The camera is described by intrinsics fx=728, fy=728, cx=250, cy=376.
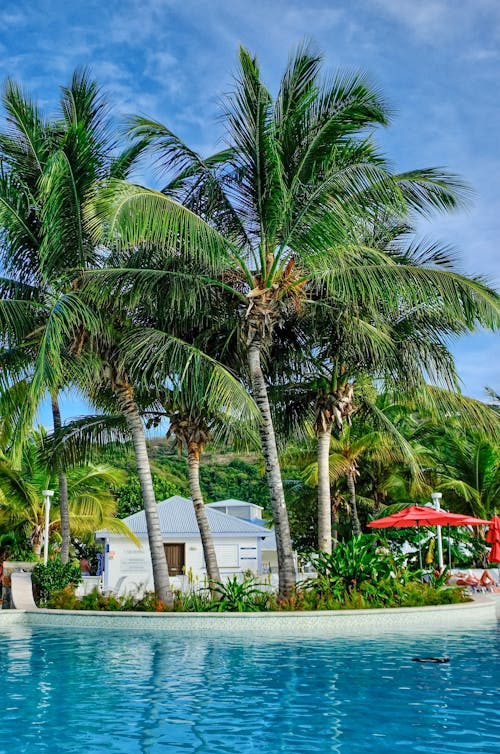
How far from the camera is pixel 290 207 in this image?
49.1 ft

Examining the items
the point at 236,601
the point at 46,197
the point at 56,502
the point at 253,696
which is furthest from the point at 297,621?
the point at 56,502

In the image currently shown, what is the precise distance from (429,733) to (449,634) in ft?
22.2

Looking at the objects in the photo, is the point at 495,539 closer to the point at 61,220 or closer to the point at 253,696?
the point at 253,696

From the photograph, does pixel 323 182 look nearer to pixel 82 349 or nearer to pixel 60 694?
pixel 82 349

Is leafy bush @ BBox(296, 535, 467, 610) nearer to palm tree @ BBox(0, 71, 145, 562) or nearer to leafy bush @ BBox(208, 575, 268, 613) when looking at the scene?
leafy bush @ BBox(208, 575, 268, 613)

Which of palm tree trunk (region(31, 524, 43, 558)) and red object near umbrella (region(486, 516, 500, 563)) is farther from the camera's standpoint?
palm tree trunk (region(31, 524, 43, 558))

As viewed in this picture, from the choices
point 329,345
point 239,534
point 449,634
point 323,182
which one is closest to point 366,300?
point 329,345

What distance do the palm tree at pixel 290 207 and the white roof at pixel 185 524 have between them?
15117 millimetres

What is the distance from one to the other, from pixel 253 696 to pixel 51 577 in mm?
10648

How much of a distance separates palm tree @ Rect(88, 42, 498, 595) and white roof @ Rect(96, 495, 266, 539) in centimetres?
1512

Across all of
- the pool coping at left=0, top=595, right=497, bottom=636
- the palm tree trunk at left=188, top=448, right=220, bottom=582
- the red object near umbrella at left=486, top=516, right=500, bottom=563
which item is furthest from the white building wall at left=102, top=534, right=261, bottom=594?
the pool coping at left=0, top=595, right=497, bottom=636

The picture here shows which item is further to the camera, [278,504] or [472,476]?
[472,476]

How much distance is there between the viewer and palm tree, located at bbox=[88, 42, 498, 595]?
14.7 m

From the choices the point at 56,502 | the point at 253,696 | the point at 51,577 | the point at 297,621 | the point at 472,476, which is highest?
the point at 472,476
